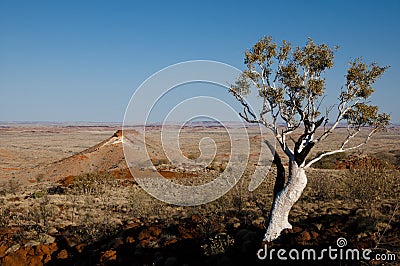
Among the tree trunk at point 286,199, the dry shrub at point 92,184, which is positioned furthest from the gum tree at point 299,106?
the dry shrub at point 92,184

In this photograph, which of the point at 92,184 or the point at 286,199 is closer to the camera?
the point at 286,199

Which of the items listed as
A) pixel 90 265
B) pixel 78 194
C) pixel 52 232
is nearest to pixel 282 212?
pixel 90 265

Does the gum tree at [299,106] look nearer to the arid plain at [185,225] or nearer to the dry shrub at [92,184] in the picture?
the arid plain at [185,225]

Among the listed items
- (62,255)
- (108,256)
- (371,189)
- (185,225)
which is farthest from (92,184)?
(371,189)

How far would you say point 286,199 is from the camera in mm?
7008

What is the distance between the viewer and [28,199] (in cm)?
1554

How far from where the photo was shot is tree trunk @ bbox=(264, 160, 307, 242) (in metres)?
6.96

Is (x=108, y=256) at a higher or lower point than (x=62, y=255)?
higher

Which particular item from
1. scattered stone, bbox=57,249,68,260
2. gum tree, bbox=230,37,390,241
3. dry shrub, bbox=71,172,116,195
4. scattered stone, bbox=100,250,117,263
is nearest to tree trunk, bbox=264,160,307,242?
gum tree, bbox=230,37,390,241

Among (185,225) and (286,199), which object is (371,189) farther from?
(185,225)

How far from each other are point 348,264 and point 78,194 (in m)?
13.4

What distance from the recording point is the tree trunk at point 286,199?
6.96 meters

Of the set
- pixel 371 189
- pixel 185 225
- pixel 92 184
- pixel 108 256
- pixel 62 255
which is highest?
pixel 371 189

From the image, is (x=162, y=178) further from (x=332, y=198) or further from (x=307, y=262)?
(x=307, y=262)
